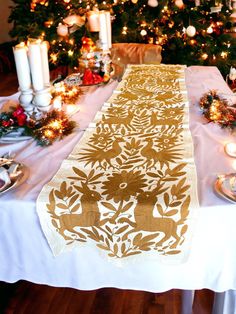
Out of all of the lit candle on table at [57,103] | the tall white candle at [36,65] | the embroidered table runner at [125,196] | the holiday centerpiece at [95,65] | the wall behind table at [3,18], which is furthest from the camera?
the wall behind table at [3,18]

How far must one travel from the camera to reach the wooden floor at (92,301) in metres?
1.38

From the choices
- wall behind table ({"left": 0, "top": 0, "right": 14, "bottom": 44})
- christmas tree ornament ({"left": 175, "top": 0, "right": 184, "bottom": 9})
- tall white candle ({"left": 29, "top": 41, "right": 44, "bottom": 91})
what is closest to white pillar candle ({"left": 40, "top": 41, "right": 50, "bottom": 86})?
tall white candle ({"left": 29, "top": 41, "right": 44, "bottom": 91})

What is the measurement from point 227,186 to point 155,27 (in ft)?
8.90

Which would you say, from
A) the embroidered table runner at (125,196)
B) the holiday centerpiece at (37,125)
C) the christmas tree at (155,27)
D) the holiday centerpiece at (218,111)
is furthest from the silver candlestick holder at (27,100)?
the christmas tree at (155,27)

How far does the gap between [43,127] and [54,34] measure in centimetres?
221

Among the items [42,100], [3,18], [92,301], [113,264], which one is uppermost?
[42,100]

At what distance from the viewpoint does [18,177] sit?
928 millimetres

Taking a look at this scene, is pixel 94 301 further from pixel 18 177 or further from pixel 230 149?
pixel 230 149

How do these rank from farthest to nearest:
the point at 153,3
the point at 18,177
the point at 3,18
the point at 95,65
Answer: the point at 3,18 → the point at 153,3 → the point at 95,65 → the point at 18,177

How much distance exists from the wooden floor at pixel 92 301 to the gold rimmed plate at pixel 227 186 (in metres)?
0.74

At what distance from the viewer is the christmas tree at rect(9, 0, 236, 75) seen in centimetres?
306

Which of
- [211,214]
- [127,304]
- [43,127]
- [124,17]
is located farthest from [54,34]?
[211,214]

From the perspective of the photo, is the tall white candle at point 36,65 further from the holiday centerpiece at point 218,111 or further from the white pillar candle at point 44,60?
the holiday centerpiece at point 218,111

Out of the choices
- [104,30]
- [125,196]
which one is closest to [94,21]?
[104,30]
